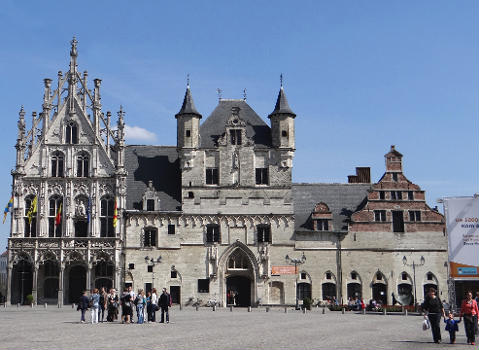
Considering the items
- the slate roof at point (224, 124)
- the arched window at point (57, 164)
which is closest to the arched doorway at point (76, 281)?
the arched window at point (57, 164)

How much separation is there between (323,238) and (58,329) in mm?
33198

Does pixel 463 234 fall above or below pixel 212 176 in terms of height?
below

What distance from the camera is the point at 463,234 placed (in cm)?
3747

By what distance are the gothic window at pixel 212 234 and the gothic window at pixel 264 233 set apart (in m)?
3.43

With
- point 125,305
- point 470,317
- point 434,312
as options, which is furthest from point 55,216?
point 470,317

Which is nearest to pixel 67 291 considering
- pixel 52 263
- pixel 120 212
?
pixel 52 263

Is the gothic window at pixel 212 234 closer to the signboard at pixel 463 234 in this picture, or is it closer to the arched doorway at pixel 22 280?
the arched doorway at pixel 22 280

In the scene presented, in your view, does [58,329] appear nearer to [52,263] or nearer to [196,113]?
[52,263]

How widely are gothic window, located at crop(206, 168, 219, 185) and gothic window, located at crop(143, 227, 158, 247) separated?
617 cm

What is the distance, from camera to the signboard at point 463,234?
37156mm

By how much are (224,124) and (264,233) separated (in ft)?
34.4

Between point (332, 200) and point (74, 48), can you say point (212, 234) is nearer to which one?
point (332, 200)

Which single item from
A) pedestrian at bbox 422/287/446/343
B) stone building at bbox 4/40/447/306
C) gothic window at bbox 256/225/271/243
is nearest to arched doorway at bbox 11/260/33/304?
stone building at bbox 4/40/447/306

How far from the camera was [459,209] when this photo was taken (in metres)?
37.3
